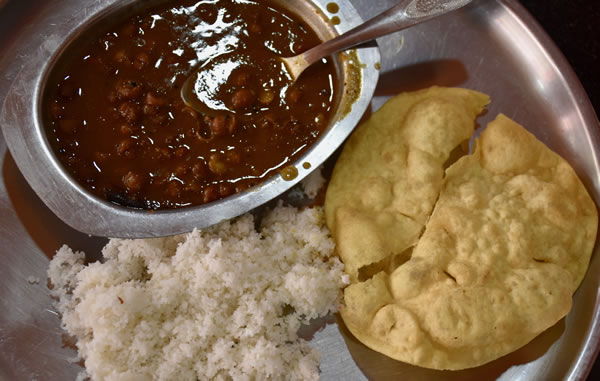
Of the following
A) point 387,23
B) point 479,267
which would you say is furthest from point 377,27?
point 479,267

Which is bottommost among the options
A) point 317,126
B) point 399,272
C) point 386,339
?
point 386,339

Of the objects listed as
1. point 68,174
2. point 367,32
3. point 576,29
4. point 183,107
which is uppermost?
point 367,32

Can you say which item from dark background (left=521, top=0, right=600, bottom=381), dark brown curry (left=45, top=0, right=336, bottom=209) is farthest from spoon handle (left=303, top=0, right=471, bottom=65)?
dark background (left=521, top=0, right=600, bottom=381)

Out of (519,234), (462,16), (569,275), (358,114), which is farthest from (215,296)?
(462,16)

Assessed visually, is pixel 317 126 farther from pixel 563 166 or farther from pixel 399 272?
pixel 563 166

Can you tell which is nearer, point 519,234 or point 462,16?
point 519,234

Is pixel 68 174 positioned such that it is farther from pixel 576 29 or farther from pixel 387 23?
pixel 576 29

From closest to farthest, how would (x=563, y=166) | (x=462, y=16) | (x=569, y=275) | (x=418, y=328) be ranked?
(x=418, y=328) → (x=569, y=275) → (x=563, y=166) → (x=462, y=16)
